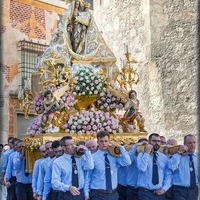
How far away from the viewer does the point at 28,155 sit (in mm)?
7902

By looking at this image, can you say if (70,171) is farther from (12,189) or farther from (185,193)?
(12,189)

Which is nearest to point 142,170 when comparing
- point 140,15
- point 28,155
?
point 28,155

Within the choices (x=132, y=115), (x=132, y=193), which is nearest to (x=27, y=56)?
(x=132, y=115)

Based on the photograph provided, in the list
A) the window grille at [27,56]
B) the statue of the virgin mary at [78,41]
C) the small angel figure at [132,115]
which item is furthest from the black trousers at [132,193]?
the window grille at [27,56]

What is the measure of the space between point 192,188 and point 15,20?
9223mm

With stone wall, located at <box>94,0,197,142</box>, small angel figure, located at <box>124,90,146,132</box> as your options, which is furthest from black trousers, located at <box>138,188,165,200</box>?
stone wall, located at <box>94,0,197,142</box>

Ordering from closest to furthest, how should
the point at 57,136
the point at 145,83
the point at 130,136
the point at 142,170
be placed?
the point at 142,170 → the point at 57,136 → the point at 130,136 → the point at 145,83

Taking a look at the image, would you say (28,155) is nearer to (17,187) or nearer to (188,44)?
(17,187)

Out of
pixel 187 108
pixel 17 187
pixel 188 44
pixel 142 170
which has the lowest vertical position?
pixel 17 187

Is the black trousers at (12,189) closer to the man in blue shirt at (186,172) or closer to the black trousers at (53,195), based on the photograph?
the black trousers at (53,195)

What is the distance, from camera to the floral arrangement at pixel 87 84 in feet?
27.2

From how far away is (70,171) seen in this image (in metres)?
5.58

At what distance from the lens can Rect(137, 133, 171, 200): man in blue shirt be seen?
604cm

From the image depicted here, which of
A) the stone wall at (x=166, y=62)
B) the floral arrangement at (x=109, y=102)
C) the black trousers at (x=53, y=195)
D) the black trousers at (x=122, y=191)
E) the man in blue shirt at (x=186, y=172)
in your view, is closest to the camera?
the black trousers at (x=53, y=195)
